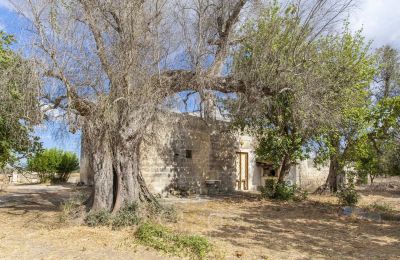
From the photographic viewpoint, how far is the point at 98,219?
818 cm

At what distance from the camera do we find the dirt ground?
6328mm

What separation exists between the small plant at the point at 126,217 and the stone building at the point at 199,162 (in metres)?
3.86

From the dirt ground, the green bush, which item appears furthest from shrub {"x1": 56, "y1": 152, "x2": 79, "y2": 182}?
the green bush

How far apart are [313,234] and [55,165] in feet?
46.7

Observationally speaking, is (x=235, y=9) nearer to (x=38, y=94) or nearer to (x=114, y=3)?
(x=114, y=3)

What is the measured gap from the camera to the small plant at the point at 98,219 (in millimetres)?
8109

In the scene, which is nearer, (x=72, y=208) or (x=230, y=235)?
(x=230, y=235)

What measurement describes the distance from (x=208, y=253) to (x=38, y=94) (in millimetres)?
4549

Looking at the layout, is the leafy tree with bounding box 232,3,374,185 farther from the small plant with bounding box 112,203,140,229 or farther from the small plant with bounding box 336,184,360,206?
the small plant with bounding box 112,203,140,229

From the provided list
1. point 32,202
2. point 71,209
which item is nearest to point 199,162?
point 32,202

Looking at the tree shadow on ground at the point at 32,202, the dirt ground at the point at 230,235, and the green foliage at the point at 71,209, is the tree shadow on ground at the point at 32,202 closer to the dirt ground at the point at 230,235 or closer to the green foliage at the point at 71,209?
the dirt ground at the point at 230,235

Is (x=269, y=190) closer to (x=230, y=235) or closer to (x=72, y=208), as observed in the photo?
(x=230, y=235)

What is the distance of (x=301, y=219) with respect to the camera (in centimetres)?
1016

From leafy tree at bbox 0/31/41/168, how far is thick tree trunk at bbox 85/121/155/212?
1.28m
